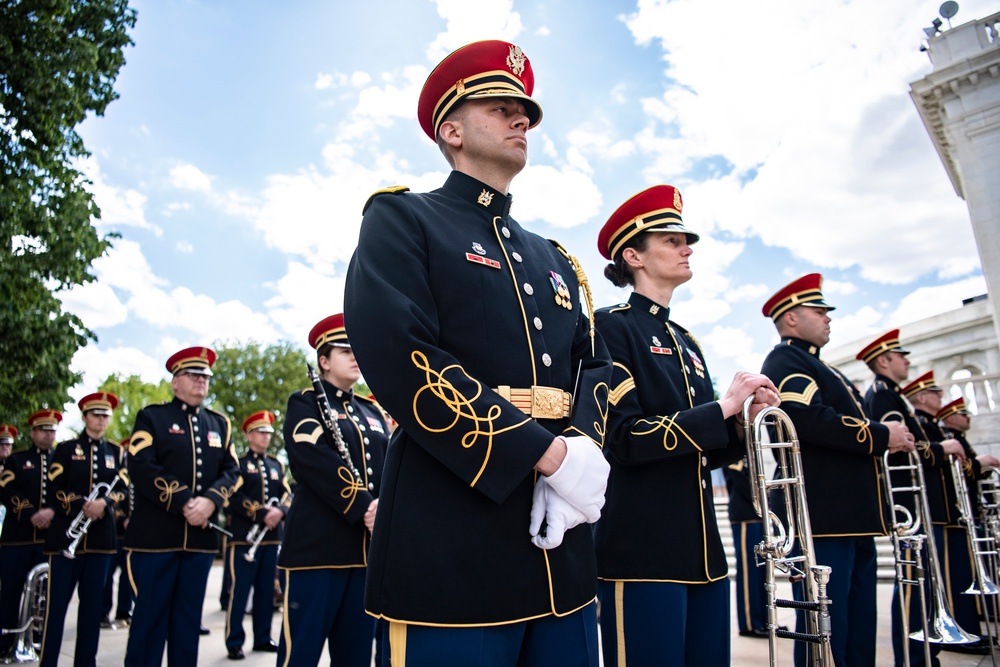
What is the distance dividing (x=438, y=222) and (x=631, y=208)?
6.22ft

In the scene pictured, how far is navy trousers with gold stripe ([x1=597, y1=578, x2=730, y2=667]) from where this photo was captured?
288cm

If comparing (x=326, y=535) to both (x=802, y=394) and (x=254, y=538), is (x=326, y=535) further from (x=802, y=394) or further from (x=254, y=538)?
(x=254, y=538)

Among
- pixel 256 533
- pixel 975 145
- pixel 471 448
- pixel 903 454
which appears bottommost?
pixel 256 533

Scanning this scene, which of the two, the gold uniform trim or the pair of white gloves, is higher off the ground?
the gold uniform trim

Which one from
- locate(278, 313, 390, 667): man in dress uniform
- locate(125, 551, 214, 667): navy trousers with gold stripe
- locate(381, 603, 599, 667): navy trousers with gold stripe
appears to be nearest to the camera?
→ locate(381, 603, 599, 667): navy trousers with gold stripe

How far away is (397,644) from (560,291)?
1270 millimetres

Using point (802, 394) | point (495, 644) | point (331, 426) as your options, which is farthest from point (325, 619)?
point (802, 394)

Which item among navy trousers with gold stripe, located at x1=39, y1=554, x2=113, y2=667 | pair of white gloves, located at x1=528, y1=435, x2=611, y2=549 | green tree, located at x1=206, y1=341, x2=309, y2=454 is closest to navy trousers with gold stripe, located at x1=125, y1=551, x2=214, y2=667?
navy trousers with gold stripe, located at x1=39, y1=554, x2=113, y2=667

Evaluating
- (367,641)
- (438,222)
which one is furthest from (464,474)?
(367,641)

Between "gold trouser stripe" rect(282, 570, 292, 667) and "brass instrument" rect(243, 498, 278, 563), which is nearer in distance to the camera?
"gold trouser stripe" rect(282, 570, 292, 667)

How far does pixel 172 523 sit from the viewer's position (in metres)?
5.47

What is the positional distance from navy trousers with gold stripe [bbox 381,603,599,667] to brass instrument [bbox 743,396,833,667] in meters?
1.03

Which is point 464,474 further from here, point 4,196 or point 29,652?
point 4,196

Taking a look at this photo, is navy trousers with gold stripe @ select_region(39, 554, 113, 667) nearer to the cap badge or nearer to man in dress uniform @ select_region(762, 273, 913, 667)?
man in dress uniform @ select_region(762, 273, 913, 667)
